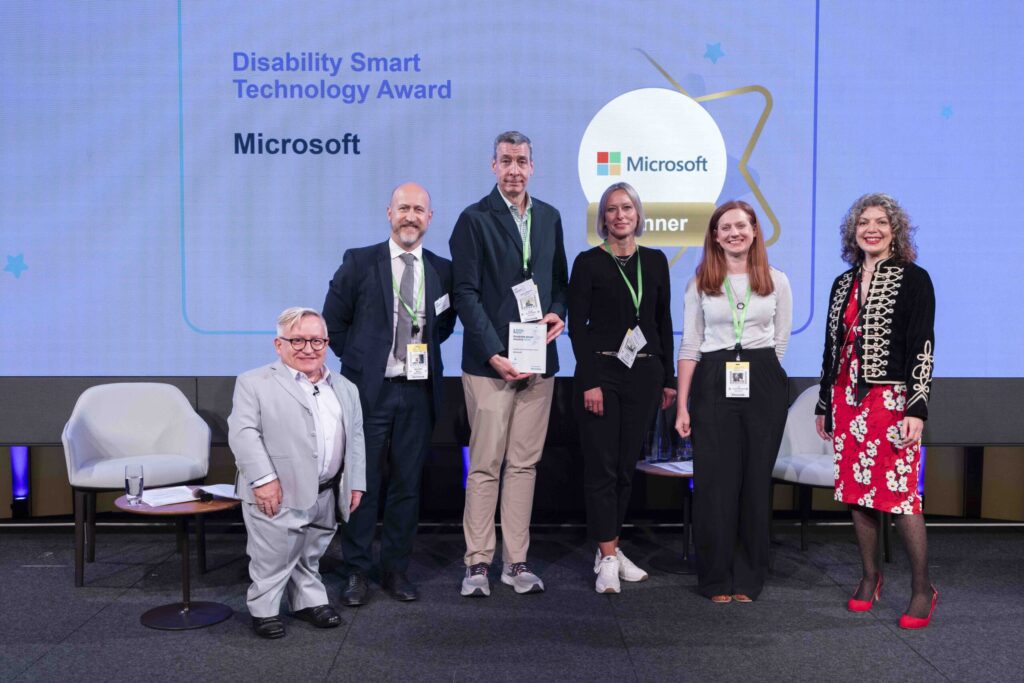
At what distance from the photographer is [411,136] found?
4.19 meters

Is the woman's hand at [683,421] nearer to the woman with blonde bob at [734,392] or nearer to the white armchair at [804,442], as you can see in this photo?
the woman with blonde bob at [734,392]

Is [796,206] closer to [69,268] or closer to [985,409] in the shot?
[985,409]

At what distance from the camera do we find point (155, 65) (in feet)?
13.6

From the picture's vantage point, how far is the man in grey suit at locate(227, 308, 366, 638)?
2.95 metres

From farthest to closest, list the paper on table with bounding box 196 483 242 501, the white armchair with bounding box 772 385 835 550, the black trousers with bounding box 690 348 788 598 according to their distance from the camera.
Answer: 1. the white armchair with bounding box 772 385 835 550
2. the black trousers with bounding box 690 348 788 598
3. the paper on table with bounding box 196 483 242 501

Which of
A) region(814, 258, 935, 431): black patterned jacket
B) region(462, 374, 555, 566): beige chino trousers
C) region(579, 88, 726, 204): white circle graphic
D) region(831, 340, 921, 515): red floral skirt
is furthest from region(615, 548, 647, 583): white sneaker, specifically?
region(579, 88, 726, 204): white circle graphic

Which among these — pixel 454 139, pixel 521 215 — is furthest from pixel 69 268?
pixel 521 215

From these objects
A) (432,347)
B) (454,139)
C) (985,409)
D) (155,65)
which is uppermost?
(155,65)

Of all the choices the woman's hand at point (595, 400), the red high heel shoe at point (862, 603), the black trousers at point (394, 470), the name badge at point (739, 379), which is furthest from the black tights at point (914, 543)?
the black trousers at point (394, 470)

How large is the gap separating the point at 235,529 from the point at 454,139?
2.19 meters

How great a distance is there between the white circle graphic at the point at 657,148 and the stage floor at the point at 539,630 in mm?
1720

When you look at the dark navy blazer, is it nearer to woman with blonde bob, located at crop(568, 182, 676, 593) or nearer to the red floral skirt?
woman with blonde bob, located at crop(568, 182, 676, 593)

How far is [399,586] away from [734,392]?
145 cm

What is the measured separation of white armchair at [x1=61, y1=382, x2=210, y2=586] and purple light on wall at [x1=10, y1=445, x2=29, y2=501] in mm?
624
